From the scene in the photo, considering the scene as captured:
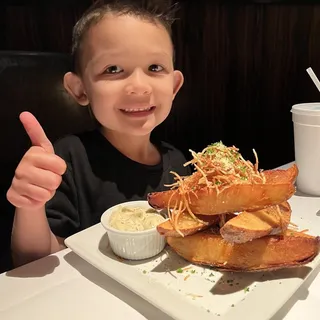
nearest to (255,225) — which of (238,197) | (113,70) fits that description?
(238,197)

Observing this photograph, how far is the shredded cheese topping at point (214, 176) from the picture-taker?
84cm

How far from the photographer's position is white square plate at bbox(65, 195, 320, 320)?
74 cm

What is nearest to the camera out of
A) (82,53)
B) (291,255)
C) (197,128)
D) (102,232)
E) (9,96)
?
(291,255)

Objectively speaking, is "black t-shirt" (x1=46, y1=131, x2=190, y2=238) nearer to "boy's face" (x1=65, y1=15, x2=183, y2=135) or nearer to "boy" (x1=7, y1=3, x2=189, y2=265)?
"boy" (x1=7, y1=3, x2=189, y2=265)

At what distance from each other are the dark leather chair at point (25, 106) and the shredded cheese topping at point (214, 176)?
0.87 m

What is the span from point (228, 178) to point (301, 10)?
5.15 feet

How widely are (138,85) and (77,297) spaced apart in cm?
61

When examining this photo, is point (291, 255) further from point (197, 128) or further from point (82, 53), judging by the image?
point (197, 128)

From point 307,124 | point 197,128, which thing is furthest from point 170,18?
point 197,128

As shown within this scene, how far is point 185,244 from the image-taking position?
86 centimetres

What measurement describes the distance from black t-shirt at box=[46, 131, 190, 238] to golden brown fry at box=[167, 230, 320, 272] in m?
0.51

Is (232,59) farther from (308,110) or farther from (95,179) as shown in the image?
(95,179)

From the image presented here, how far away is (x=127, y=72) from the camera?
4.07ft

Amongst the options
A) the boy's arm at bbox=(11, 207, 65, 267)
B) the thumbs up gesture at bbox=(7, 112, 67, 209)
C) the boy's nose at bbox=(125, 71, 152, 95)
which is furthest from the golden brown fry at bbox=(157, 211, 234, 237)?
the boy's nose at bbox=(125, 71, 152, 95)
